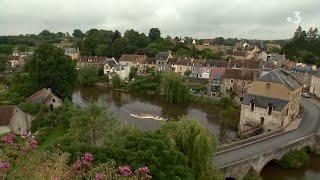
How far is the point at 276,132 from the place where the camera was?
119ft

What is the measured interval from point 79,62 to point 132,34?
68.3 feet

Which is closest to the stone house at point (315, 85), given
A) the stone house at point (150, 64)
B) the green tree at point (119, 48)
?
the stone house at point (150, 64)

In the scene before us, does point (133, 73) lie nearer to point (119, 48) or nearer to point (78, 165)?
point (119, 48)

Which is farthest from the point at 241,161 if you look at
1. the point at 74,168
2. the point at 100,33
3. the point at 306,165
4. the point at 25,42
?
the point at 25,42

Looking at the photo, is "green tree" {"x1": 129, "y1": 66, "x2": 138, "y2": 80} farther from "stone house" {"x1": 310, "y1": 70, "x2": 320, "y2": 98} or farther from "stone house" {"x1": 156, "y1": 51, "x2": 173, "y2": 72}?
"stone house" {"x1": 310, "y1": 70, "x2": 320, "y2": 98}

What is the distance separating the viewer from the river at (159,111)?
30.8 metres

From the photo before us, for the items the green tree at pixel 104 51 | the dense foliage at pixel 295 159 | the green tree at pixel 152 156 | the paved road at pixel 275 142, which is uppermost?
the green tree at pixel 104 51

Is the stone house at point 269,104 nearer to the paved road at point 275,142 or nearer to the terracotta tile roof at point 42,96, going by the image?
the paved road at point 275,142

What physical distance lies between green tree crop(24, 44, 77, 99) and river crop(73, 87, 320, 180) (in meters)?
5.58

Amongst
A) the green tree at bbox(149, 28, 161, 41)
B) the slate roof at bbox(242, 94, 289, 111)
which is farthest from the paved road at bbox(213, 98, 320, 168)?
the green tree at bbox(149, 28, 161, 41)

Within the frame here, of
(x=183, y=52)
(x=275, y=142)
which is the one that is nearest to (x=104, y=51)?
(x=183, y=52)

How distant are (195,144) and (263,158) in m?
9.09

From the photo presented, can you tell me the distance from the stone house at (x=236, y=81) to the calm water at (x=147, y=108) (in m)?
5.40

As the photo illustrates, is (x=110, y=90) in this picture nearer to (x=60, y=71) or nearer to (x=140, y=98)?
(x=140, y=98)
